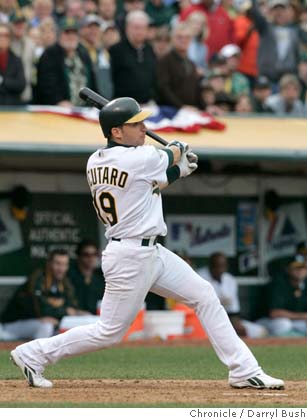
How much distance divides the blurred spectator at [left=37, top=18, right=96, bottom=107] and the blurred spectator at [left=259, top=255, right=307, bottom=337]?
Result: 337cm

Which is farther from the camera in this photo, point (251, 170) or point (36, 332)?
point (251, 170)

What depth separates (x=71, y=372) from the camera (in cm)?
921

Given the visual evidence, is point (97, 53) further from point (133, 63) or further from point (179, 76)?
point (179, 76)

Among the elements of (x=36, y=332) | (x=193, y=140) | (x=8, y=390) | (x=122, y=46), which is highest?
(x=122, y=46)

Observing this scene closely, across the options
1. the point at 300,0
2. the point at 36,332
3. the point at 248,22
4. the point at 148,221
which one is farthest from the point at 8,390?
the point at 300,0

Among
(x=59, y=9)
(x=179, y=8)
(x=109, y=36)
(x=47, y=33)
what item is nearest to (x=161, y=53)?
(x=109, y=36)

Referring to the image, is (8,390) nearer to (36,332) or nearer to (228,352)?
(228,352)

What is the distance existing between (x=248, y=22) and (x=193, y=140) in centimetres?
309

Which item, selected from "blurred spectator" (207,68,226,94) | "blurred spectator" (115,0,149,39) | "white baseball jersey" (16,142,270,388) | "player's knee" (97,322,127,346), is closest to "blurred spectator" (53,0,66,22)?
"blurred spectator" (115,0,149,39)

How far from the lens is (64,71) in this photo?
1281 centimetres

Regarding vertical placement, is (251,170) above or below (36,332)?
above

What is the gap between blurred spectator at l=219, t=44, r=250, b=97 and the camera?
14625 mm

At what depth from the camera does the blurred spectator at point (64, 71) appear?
41.7 feet

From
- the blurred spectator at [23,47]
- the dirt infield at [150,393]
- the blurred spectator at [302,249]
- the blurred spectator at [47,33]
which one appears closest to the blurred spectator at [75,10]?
the blurred spectator at [47,33]
